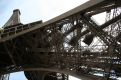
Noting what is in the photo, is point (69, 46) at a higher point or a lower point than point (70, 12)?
lower

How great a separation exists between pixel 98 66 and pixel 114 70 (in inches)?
48.6

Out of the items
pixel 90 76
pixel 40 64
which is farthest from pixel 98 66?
pixel 40 64

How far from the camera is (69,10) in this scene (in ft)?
67.3

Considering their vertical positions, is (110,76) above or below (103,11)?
below

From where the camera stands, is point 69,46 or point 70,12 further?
point 69,46

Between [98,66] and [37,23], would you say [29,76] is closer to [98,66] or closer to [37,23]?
[37,23]

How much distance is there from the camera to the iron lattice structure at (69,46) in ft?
60.8

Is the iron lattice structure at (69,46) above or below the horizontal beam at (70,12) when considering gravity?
below

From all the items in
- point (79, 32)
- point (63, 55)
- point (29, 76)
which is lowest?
point (29, 76)

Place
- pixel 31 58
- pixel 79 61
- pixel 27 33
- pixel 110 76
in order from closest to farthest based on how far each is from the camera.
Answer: pixel 110 76 < pixel 79 61 < pixel 27 33 < pixel 31 58

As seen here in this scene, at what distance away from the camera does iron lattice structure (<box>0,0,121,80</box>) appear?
1855 centimetres

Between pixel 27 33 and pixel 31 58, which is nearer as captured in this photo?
pixel 27 33

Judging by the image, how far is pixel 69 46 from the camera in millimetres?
23750

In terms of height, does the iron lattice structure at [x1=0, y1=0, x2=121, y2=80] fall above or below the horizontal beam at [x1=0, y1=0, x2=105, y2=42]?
below
